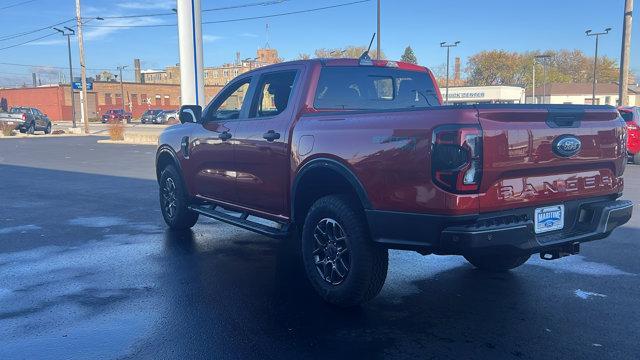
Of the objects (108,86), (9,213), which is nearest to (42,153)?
(9,213)

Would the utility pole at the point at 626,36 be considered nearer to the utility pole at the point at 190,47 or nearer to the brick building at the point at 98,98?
the utility pole at the point at 190,47

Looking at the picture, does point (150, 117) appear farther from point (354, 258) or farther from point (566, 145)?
point (566, 145)

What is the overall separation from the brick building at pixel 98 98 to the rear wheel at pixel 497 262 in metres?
70.7

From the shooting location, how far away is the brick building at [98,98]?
228 ft

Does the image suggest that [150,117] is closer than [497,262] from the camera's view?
No

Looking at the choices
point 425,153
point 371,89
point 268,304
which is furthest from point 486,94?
point 425,153

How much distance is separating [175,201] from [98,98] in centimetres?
7151

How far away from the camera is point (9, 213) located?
8.82 meters

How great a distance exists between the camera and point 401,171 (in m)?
3.73

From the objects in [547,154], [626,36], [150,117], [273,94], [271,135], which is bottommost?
[150,117]

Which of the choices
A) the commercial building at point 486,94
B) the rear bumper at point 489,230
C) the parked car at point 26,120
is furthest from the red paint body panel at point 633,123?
the commercial building at point 486,94

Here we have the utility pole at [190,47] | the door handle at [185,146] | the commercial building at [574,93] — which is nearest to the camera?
the door handle at [185,146]

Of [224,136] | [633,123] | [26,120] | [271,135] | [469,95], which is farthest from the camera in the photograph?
[469,95]

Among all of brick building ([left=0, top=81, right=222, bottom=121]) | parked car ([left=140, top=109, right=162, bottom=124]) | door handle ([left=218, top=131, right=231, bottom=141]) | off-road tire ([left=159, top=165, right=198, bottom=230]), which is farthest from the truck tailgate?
brick building ([left=0, top=81, right=222, bottom=121])
